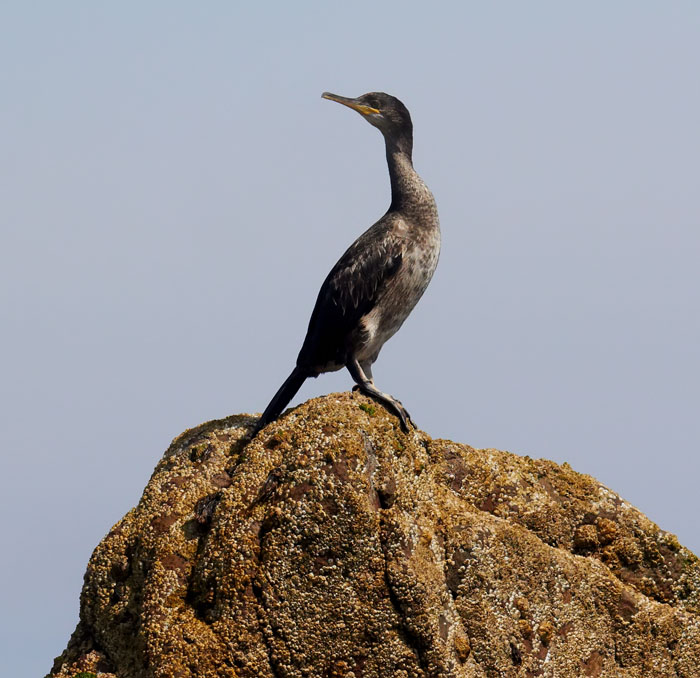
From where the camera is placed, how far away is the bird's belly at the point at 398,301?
13.0m

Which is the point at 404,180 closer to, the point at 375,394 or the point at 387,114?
the point at 387,114

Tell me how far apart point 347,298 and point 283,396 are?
1.40 meters

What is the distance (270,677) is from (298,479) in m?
1.81

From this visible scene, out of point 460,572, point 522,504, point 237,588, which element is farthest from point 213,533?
point 522,504

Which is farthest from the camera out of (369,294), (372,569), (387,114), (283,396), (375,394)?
(387,114)

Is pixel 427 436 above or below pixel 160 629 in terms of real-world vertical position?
above

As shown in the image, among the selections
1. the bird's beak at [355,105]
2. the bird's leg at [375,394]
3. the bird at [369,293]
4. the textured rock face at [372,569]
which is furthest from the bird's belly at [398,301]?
the bird's beak at [355,105]

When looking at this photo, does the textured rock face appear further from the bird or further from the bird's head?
the bird's head

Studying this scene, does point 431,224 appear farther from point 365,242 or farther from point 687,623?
point 687,623

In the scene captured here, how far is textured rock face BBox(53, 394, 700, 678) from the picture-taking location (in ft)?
33.0

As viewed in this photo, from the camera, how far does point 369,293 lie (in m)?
13.0

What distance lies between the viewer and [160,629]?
10320 mm

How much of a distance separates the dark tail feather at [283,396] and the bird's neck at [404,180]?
8.39 feet

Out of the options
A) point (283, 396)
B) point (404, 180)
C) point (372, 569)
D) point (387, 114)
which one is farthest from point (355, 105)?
point (372, 569)
